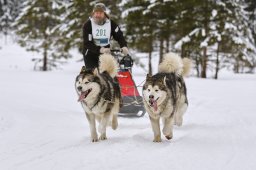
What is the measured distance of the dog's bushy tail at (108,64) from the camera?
6.11 meters

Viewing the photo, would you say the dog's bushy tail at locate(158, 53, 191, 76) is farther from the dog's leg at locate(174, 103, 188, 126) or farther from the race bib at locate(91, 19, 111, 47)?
the race bib at locate(91, 19, 111, 47)

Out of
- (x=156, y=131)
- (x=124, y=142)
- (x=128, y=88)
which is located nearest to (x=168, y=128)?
(x=156, y=131)

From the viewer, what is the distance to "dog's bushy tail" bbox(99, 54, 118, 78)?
240 inches

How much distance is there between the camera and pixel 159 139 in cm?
521

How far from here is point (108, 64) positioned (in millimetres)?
6152

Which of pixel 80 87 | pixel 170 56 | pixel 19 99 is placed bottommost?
pixel 19 99

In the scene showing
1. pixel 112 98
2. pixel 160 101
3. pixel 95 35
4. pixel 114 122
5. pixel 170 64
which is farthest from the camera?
pixel 95 35

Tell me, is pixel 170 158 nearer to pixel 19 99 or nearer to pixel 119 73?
pixel 119 73

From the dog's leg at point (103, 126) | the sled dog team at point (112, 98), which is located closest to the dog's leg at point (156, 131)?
the sled dog team at point (112, 98)

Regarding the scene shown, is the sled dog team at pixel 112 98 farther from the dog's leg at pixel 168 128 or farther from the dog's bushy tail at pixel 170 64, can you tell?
the dog's bushy tail at pixel 170 64

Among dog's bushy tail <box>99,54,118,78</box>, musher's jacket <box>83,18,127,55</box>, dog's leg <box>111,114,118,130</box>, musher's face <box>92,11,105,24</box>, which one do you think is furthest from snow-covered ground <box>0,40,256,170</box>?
musher's face <box>92,11,105,24</box>

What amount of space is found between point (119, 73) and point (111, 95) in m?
→ 1.41

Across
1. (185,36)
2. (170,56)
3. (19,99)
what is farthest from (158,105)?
(185,36)

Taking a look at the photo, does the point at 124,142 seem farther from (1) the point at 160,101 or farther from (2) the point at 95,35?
(2) the point at 95,35
